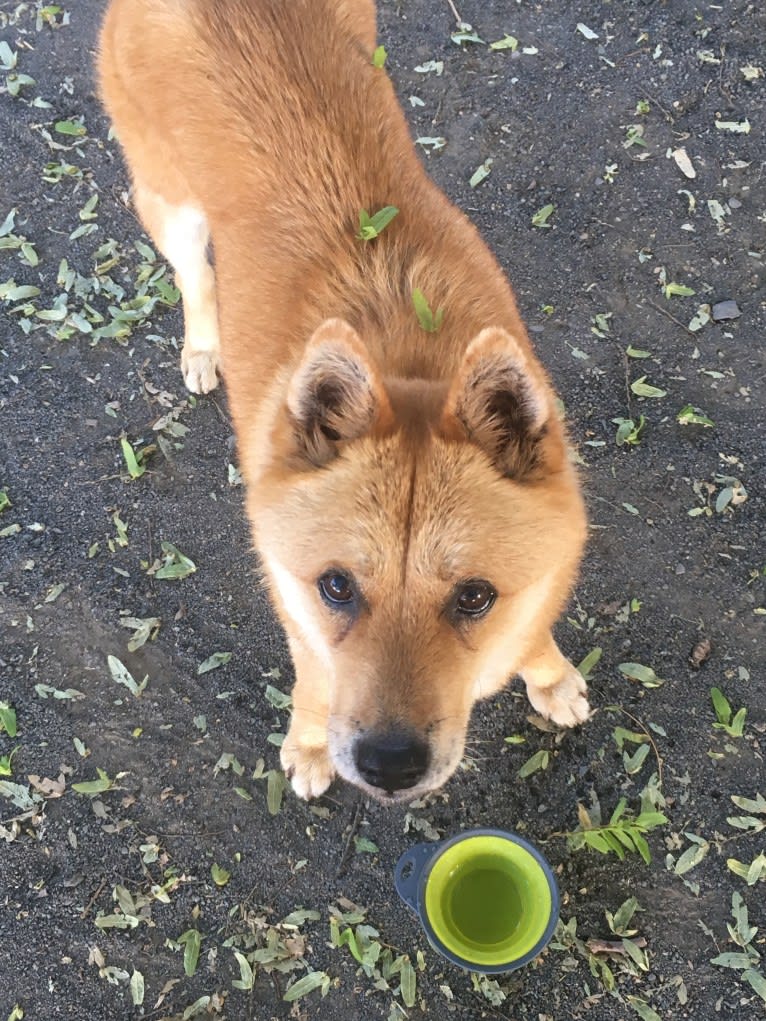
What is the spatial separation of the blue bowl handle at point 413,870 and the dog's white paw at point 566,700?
0.86 metres

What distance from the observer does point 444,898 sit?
3389 millimetres

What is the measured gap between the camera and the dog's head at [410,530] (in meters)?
2.46

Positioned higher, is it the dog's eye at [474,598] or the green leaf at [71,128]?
the green leaf at [71,128]

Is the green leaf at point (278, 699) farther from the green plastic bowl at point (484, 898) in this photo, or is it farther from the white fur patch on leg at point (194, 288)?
the white fur patch on leg at point (194, 288)

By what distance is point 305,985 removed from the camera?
3.61 metres

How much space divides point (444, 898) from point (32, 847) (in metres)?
2.11

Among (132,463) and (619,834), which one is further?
(132,463)

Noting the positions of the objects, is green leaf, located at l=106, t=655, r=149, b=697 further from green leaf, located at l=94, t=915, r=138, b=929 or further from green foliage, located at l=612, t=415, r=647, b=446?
green foliage, located at l=612, t=415, r=647, b=446

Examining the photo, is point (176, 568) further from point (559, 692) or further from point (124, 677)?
point (559, 692)

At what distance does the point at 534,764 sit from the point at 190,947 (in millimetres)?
1843

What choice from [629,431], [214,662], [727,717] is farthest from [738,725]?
[214,662]

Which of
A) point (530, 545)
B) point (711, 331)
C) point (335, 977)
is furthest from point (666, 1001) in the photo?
point (711, 331)

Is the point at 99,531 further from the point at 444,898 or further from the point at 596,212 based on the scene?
the point at 596,212

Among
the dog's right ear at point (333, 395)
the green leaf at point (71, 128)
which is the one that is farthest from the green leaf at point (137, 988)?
the green leaf at point (71, 128)
